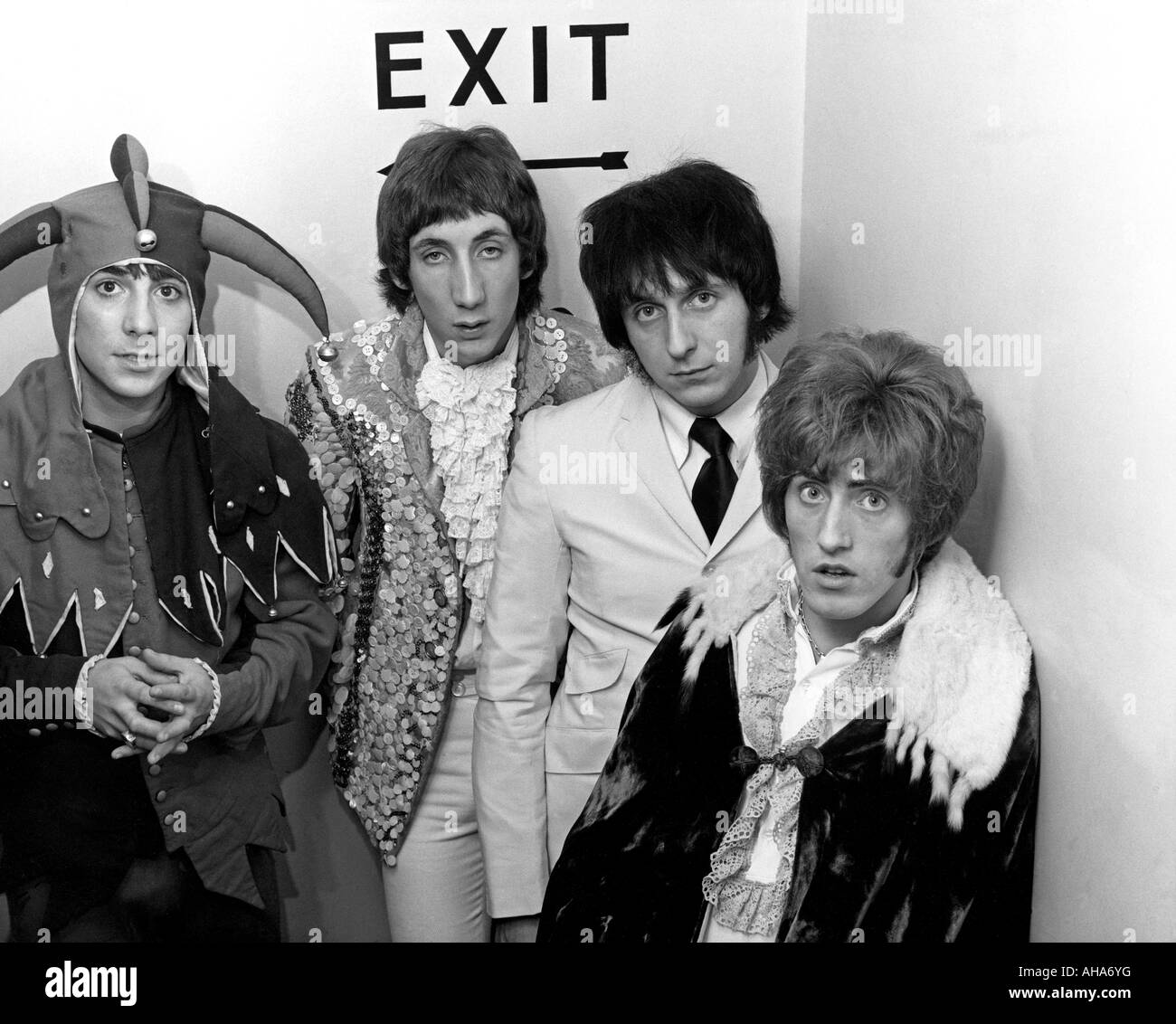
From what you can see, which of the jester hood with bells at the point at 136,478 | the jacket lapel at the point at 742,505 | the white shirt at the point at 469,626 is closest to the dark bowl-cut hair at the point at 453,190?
the white shirt at the point at 469,626

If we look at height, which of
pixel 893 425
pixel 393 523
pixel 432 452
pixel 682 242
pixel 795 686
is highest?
pixel 682 242

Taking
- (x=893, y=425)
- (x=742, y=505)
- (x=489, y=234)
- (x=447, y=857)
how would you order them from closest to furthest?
(x=893, y=425) → (x=742, y=505) → (x=489, y=234) → (x=447, y=857)

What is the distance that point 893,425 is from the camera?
1459 mm

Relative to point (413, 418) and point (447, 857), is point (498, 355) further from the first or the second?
point (447, 857)

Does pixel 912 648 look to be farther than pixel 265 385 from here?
No

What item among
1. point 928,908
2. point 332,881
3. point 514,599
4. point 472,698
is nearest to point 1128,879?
point 928,908

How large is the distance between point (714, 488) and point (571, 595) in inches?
9.9

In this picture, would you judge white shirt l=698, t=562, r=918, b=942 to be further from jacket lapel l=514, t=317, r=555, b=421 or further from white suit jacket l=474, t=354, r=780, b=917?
jacket lapel l=514, t=317, r=555, b=421

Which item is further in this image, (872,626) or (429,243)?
(429,243)

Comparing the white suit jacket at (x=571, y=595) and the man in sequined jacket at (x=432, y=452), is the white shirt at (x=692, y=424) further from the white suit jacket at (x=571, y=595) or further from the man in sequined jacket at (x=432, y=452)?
the man in sequined jacket at (x=432, y=452)

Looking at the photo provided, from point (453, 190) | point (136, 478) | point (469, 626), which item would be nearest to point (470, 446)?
point (469, 626)
